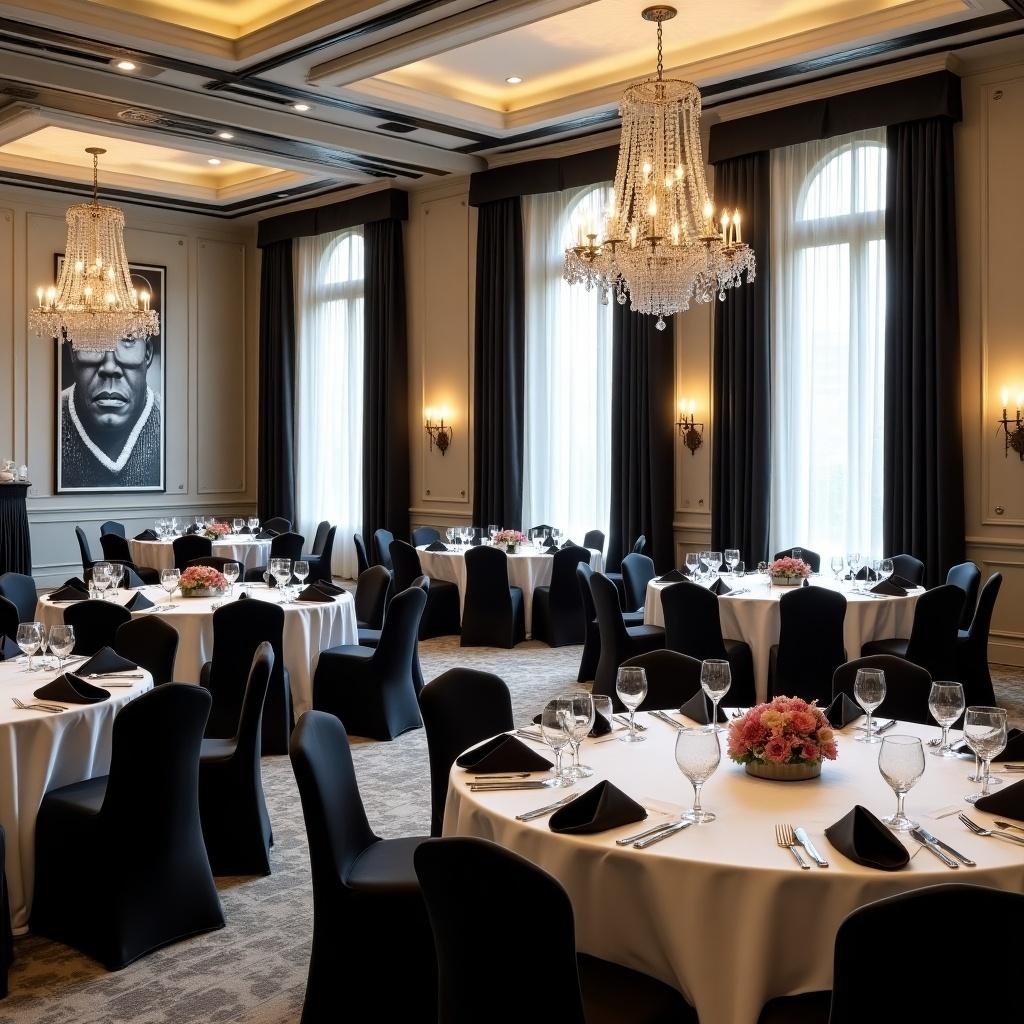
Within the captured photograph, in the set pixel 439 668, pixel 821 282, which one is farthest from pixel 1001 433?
pixel 439 668

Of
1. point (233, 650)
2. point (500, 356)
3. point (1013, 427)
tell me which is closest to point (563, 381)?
point (500, 356)

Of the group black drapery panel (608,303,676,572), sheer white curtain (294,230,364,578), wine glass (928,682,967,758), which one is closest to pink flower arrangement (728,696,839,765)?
wine glass (928,682,967,758)

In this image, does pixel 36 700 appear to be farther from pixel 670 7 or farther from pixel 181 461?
pixel 181 461

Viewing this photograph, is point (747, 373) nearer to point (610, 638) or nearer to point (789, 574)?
point (789, 574)

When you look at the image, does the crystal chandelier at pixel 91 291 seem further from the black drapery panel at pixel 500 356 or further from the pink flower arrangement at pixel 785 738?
the pink flower arrangement at pixel 785 738

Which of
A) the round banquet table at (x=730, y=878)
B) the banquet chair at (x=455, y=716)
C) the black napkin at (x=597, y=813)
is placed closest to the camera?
the round banquet table at (x=730, y=878)

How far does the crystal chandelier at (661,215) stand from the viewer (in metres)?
6.87

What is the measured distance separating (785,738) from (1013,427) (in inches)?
237

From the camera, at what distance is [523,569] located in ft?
30.7

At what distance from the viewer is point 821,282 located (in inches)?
360

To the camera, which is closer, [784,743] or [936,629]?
[784,743]

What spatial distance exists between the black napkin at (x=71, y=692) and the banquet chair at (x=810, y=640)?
138 inches

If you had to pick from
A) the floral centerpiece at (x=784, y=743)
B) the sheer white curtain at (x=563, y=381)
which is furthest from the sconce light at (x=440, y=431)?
the floral centerpiece at (x=784, y=743)

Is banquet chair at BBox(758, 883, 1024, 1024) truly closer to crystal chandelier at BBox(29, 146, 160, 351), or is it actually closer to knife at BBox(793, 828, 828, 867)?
knife at BBox(793, 828, 828, 867)
